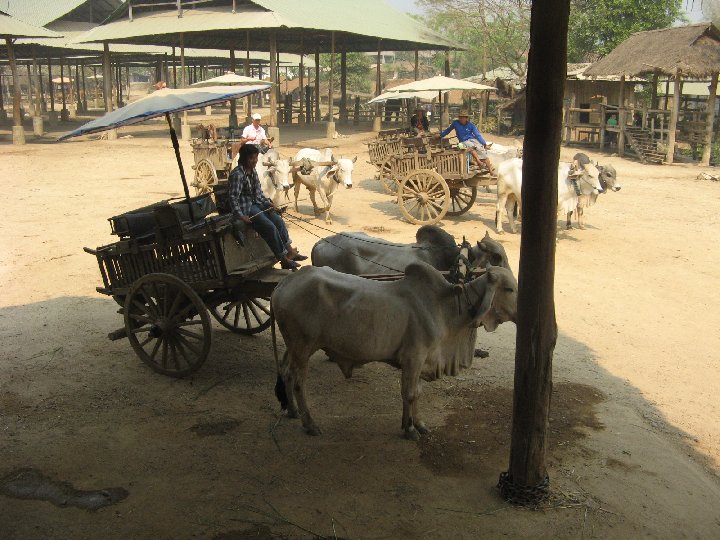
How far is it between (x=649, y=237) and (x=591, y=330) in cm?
522

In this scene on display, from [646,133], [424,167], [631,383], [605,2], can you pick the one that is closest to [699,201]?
[424,167]

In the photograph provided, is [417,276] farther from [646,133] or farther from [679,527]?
[646,133]

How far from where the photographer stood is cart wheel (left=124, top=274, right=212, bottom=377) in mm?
6328

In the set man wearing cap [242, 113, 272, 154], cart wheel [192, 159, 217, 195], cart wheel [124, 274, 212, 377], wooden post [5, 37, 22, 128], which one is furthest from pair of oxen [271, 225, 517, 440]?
wooden post [5, 37, 22, 128]

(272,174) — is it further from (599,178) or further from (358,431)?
(358,431)

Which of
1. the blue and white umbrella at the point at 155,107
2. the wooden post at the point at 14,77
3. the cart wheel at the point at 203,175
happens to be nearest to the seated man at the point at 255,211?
the blue and white umbrella at the point at 155,107

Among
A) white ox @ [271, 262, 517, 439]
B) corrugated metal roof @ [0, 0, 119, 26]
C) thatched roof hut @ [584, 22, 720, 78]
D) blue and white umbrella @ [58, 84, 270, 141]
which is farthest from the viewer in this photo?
corrugated metal roof @ [0, 0, 119, 26]

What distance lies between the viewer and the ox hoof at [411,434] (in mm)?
5453

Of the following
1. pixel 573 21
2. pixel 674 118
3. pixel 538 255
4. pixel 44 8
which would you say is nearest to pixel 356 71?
pixel 573 21

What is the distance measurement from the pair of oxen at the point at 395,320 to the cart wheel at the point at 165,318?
3.77 feet

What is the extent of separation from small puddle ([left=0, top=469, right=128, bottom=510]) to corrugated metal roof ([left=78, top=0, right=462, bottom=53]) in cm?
1960

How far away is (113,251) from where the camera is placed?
21.7 ft

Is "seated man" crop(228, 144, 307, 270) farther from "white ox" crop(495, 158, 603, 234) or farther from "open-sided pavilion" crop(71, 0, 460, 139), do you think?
"open-sided pavilion" crop(71, 0, 460, 139)

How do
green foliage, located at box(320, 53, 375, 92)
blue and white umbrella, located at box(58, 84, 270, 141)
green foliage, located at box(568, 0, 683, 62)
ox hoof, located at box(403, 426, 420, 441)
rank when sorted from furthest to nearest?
green foliage, located at box(320, 53, 375, 92), green foliage, located at box(568, 0, 683, 62), blue and white umbrella, located at box(58, 84, 270, 141), ox hoof, located at box(403, 426, 420, 441)
